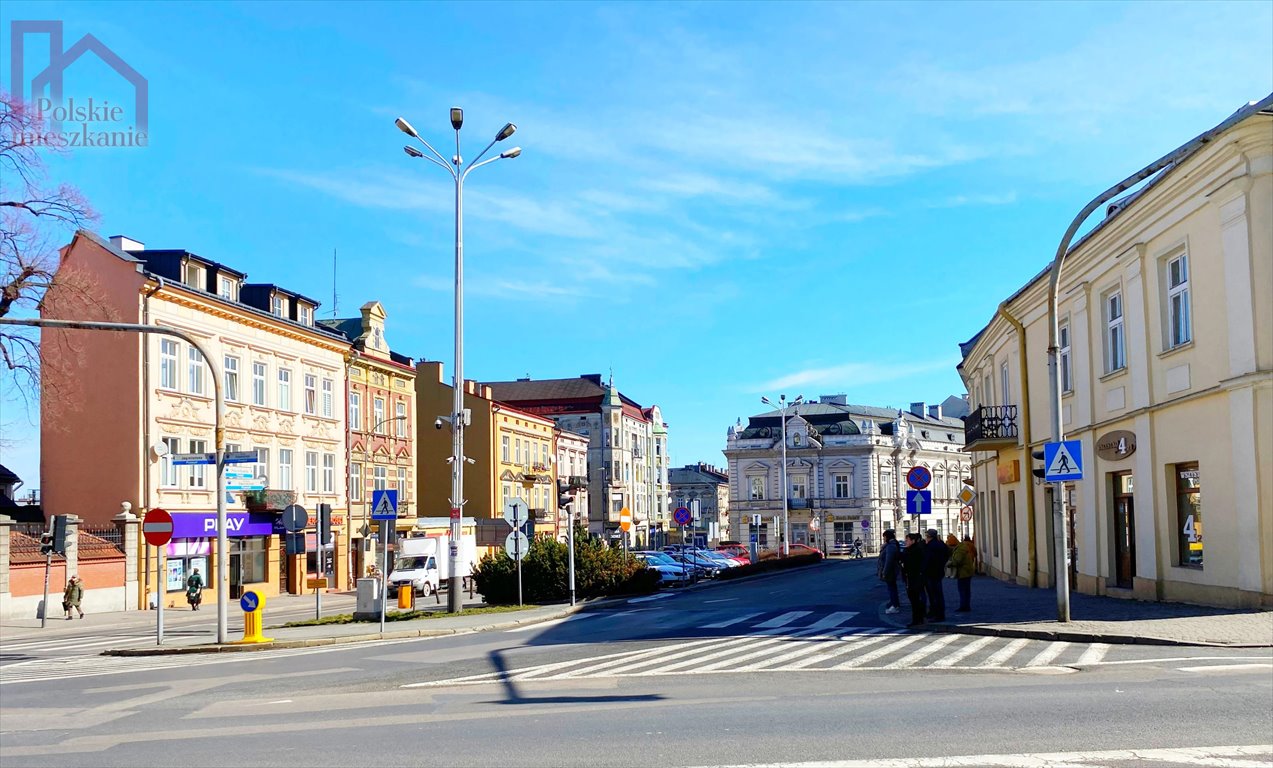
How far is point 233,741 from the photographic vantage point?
1028cm

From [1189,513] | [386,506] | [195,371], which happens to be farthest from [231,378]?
[1189,513]

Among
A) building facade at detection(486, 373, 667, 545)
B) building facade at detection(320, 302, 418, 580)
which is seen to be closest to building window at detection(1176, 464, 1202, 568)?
building facade at detection(320, 302, 418, 580)

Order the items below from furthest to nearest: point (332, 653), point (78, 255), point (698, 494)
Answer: point (698, 494) < point (78, 255) < point (332, 653)

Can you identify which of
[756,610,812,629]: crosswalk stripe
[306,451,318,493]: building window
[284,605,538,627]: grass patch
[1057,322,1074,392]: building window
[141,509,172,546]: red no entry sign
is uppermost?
[1057,322,1074,392]: building window

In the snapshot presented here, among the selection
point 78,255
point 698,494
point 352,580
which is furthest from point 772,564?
point 698,494

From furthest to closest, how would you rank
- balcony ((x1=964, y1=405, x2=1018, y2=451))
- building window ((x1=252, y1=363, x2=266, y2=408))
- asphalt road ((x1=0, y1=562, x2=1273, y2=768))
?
building window ((x1=252, y1=363, x2=266, y2=408)) → balcony ((x1=964, y1=405, x2=1018, y2=451)) → asphalt road ((x1=0, y1=562, x2=1273, y2=768))

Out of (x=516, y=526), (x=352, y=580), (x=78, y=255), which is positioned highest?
(x=78, y=255)

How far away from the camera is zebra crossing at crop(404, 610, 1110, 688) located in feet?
46.3

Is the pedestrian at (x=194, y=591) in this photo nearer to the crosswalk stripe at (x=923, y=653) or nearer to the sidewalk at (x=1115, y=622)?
the sidewalk at (x=1115, y=622)

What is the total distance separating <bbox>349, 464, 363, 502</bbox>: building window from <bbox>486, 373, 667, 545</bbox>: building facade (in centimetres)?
3698

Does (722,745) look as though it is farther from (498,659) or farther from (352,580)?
(352,580)

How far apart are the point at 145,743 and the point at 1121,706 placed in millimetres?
9075

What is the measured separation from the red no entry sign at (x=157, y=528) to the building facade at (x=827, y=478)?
76.7 metres

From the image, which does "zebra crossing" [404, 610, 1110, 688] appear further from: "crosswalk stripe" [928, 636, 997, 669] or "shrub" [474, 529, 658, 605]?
"shrub" [474, 529, 658, 605]
